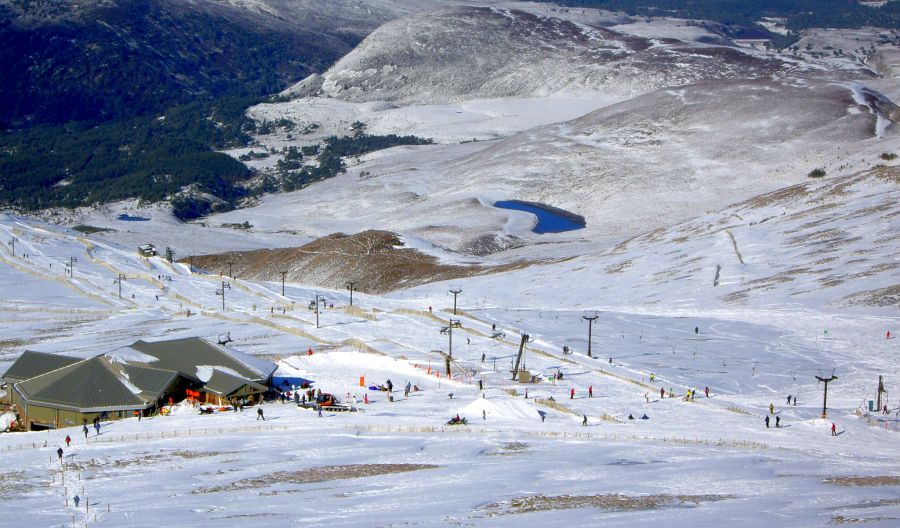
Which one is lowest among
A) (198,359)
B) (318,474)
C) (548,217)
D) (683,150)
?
(318,474)

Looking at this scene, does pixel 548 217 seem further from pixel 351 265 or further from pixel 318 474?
pixel 318 474

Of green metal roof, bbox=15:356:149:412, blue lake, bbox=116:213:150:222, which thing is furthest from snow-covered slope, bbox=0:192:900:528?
blue lake, bbox=116:213:150:222

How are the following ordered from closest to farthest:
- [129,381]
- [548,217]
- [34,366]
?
[129,381], [34,366], [548,217]

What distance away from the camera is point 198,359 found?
180ft

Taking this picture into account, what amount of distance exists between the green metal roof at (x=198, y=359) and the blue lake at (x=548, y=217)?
74666mm

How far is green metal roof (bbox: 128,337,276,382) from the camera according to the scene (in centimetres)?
5369

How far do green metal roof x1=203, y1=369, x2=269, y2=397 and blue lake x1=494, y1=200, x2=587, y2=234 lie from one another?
77773mm

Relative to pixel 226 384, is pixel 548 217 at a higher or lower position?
higher

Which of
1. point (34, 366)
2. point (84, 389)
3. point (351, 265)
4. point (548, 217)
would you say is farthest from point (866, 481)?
point (548, 217)

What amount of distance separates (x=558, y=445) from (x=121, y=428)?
54.7ft

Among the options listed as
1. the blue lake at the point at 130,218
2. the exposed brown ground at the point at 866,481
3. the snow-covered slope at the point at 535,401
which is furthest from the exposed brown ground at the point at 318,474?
the blue lake at the point at 130,218

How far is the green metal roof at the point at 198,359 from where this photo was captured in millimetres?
53688

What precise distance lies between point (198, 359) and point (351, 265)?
175ft

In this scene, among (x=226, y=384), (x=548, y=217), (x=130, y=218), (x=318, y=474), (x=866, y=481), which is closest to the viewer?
(x=866, y=481)
